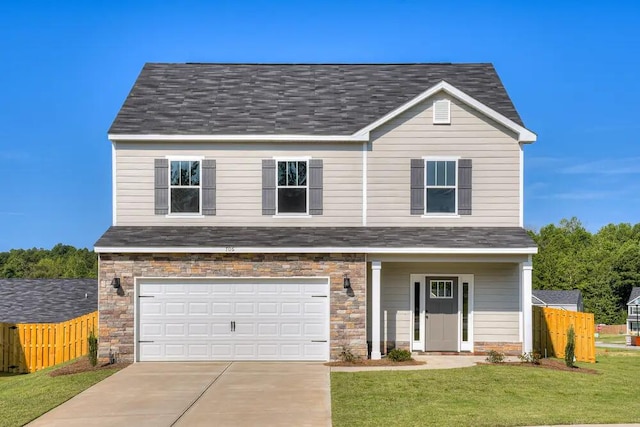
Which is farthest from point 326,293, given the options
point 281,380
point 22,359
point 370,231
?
point 22,359

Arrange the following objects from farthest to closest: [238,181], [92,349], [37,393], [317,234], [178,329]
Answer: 1. [238,181]
2. [317,234]
3. [178,329]
4. [92,349]
5. [37,393]

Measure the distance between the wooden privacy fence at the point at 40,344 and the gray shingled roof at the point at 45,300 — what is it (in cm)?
598

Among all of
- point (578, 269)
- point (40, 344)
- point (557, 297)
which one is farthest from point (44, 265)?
point (40, 344)

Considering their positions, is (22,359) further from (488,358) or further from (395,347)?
(488,358)

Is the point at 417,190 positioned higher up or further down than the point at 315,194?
higher up

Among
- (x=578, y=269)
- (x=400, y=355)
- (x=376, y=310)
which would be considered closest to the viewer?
(x=400, y=355)

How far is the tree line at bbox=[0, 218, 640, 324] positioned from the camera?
6912 cm

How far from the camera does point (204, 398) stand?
44.2 ft

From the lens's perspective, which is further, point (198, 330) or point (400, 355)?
point (198, 330)

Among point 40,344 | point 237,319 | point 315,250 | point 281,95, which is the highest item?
point 281,95

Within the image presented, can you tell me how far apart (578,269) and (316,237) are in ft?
189

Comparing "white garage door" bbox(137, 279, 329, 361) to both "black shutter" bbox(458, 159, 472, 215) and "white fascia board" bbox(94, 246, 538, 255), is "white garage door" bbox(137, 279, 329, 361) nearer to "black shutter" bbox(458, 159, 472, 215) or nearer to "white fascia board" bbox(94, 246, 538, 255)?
"white fascia board" bbox(94, 246, 538, 255)

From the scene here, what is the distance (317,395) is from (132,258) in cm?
686

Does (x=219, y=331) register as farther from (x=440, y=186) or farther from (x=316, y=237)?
(x=440, y=186)
